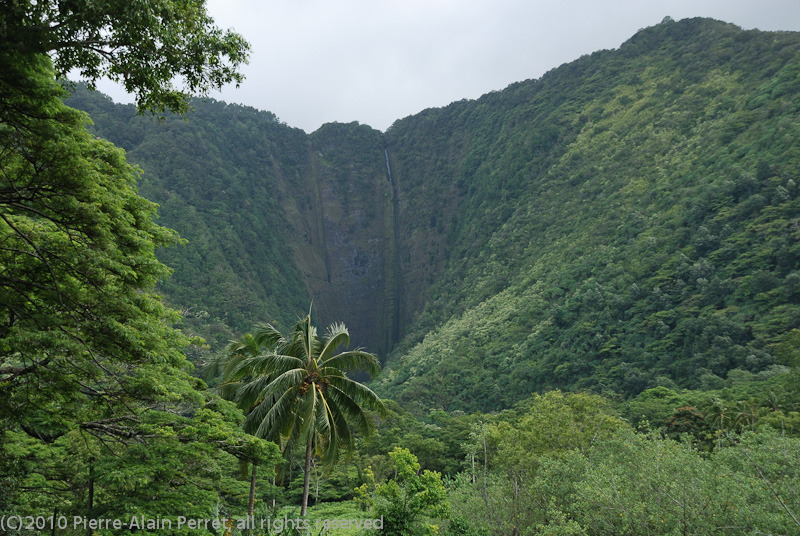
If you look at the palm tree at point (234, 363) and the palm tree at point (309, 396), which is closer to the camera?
the palm tree at point (309, 396)

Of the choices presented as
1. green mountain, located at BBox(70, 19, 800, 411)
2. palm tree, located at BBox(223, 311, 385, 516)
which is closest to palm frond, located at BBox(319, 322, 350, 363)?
palm tree, located at BBox(223, 311, 385, 516)

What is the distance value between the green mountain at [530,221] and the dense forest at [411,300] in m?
0.48

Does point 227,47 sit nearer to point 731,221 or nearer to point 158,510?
point 158,510

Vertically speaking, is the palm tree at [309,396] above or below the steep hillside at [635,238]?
below

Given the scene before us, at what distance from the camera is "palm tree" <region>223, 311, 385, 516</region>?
409 inches

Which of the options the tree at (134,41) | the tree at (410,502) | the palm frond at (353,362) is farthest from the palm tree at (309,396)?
the tree at (134,41)

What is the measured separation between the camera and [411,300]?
129500mm

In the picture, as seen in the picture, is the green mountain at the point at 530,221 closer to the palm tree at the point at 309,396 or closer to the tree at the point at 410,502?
the palm tree at the point at 309,396

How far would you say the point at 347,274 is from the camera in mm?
137750

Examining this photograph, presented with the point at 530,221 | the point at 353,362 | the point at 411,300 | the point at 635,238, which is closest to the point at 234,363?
the point at 353,362

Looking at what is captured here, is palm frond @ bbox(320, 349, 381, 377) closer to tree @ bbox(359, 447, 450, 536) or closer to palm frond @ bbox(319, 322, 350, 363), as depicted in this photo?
palm frond @ bbox(319, 322, 350, 363)

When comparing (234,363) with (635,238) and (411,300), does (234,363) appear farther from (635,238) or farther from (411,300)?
(411,300)

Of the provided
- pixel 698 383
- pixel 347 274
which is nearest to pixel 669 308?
pixel 698 383

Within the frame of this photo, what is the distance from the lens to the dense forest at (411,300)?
6.36m
